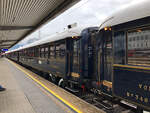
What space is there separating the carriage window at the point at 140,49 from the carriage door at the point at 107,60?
25.1 inches

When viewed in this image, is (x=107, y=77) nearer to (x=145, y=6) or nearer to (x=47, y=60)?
(x=145, y=6)

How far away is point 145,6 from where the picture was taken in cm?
297

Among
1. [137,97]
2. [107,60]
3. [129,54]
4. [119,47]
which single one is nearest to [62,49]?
[107,60]

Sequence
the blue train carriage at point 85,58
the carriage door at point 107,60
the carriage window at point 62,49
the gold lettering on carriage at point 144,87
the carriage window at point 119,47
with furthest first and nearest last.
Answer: the carriage window at point 62,49 → the blue train carriage at point 85,58 → the carriage door at point 107,60 → the carriage window at point 119,47 → the gold lettering on carriage at point 144,87

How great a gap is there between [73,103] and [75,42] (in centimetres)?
252

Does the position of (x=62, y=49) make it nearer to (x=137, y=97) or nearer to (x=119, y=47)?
(x=119, y=47)

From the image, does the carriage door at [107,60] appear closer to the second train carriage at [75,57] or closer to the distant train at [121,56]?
the distant train at [121,56]

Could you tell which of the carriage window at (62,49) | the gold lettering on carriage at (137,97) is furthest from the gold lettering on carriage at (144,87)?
the carriage window at (62,49)

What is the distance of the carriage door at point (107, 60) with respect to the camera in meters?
3.92

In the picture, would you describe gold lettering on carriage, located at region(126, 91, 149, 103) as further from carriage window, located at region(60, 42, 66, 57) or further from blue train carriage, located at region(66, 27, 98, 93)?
carriage window, located at region(60, 42, 66, 57)

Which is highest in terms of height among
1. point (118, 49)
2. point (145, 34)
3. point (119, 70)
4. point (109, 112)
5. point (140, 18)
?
point (140, 18)

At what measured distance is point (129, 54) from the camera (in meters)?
3.38

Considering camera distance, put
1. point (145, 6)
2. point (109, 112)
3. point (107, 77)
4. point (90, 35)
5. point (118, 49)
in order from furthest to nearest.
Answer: point (90, 35) < point (109, 112) < point (107, 77) < point (118, 49) < point (145, 6)

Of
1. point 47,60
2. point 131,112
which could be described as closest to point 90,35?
point 131,112
